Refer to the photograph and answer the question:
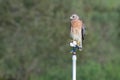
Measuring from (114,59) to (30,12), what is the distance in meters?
4.01

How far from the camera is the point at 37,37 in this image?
40.4 feet

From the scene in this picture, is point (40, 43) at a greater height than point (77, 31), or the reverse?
point (77, 31)

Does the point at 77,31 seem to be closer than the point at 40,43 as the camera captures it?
Yes

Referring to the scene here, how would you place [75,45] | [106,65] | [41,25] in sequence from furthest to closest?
[106,65], [41,25], [75,45]

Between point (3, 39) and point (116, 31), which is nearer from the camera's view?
point (3, 39)

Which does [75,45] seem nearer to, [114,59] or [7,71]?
[7,71]

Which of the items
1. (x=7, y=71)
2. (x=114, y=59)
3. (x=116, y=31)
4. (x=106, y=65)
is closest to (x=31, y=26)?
(x=7, y=71)

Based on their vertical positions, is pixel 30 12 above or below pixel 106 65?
above

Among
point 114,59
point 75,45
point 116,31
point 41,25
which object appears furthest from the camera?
point 116,31

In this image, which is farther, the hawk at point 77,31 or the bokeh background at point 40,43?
the bokeh background at point 40,43

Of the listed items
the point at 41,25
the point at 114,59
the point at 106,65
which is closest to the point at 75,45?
the point at 41,25

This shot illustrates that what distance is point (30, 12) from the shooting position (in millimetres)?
12211

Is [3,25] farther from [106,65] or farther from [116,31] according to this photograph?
[116,31]

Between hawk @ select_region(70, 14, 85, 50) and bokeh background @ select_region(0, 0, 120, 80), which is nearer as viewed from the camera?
hawk @ select_region(70, 14, 85, 50)
